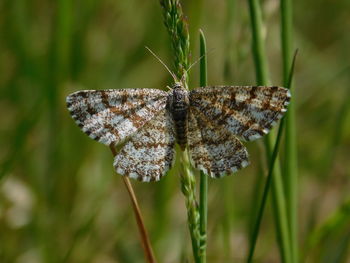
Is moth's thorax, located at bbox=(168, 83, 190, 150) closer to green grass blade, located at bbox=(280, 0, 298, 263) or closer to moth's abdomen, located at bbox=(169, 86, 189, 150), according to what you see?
moth's abdomen, located at bbox=(169, 86, 189, 150)

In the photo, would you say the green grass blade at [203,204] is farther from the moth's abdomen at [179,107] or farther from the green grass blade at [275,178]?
the moth's abdomen at [179,107]

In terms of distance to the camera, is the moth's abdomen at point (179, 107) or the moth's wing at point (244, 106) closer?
the moth's wing at point (244, 106)

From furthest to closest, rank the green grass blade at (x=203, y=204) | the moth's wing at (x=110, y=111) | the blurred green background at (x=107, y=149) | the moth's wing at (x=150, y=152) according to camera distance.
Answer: the blurred green background at (x=107, y=149) → the moth's wing at (x=110, y=111) → the moth's wing at (x=150, y=152) → the green grass blade at (x=203, y=204)

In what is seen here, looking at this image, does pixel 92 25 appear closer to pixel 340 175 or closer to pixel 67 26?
pixel 67 26

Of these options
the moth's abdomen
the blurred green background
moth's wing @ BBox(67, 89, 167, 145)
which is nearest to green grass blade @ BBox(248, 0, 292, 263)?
the blurred green background

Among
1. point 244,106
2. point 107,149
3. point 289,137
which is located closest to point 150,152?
point 244,106

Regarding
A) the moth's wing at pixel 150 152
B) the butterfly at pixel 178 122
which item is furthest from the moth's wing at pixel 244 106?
the moth's wing at pixel 150 152
